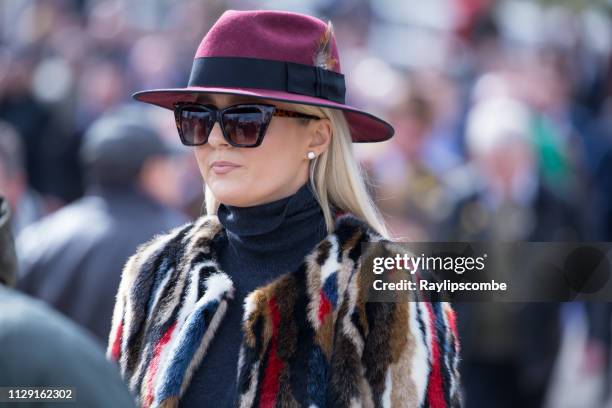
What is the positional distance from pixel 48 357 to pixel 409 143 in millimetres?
5871

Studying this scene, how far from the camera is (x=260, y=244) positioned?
10.6ft

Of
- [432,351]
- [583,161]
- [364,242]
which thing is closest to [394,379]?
[432,351]

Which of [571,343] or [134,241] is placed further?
[571,343]

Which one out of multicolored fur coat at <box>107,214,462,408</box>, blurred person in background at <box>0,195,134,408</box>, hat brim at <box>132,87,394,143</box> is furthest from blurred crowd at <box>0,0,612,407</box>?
blurred person in background at <box>0,195,134,408</box>

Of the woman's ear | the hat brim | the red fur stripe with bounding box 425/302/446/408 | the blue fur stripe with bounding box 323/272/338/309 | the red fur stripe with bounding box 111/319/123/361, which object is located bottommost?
the red fur stripe with bounding box 425/302/446/408

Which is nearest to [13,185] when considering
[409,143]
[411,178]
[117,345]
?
[411,178]

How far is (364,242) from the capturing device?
3.20 metres

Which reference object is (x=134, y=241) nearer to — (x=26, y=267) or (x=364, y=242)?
(x=26, y=267)

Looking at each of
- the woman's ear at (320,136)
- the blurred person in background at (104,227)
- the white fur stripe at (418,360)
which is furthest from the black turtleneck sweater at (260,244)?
the blurred person in background at (104,227)

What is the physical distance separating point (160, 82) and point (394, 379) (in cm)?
873

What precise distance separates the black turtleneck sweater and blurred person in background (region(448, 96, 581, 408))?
3.20 meters

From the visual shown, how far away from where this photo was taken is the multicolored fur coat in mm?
2998

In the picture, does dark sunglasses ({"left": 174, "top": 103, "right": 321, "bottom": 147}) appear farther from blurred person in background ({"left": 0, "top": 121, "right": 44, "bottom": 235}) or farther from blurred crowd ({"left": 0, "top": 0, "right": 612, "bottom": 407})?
blurred person in background ({"left": 0, "top": 121, "right": 44, "bottom": 235})

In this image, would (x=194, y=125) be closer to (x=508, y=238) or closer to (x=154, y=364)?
(x=154, y=364)
